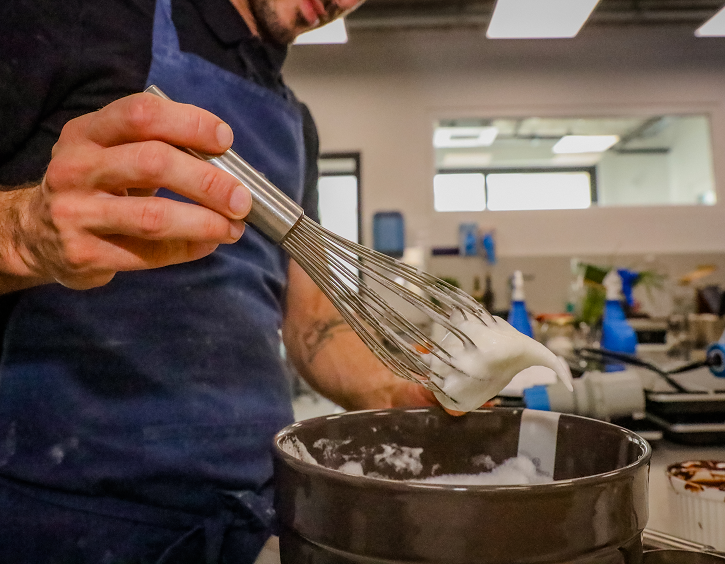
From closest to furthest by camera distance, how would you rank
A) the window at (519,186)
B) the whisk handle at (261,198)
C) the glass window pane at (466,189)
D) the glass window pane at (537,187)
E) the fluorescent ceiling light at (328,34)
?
the whisk handle at (261,198) < the fluorescent ceiling light at (328,34) < the glass window pane at (466,189) < the window at (519,186) < the glass window pane at (537,187)

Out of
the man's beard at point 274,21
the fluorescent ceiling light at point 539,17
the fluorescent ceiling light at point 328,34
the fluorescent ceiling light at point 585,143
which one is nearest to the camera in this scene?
the man's beard at point 274,21

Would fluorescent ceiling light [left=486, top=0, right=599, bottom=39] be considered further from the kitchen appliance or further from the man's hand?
the man's hand

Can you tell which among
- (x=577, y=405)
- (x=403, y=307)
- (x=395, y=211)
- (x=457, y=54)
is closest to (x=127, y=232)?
(x=577, y=405)

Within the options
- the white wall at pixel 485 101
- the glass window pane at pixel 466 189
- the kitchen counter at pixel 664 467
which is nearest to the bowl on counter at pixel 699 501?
the kitchen counter at pixel 664 467

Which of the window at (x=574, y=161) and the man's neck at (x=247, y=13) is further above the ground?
the window at (x=574, y=161)

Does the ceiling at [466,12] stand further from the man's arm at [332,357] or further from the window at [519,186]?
the man's arm at [332,357]

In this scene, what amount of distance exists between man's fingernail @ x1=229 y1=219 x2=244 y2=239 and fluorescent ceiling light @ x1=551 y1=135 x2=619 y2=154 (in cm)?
439

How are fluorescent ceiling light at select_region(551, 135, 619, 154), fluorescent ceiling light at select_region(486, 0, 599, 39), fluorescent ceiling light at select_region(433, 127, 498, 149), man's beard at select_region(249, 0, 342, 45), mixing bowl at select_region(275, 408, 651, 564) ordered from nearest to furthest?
mixing bowl at select_region(275, 408, 651, 564) → man's beard at select_region(249, 0, 342, 45) → fluorescent ceiling light at select_region(486, 0, 599, 39) → fluorescent ceiling light at select_region(433, 127, 498, 149) → fluorescent ceiling light at select_region(551, 135, 619, 154)

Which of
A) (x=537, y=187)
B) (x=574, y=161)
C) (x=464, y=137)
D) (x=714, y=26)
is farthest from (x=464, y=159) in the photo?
(x=714, y=26)

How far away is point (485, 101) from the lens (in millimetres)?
3186

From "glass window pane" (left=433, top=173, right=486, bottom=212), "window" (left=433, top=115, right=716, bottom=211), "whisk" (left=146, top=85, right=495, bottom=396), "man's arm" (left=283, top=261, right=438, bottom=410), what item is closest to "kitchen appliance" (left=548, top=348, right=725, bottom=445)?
"man's arm" (left=283, top=261, right=438, bottom=410)

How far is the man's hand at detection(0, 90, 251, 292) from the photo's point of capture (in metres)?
0.32

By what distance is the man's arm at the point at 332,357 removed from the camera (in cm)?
64

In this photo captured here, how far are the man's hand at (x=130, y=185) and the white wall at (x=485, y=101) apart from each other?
9.28 feet
